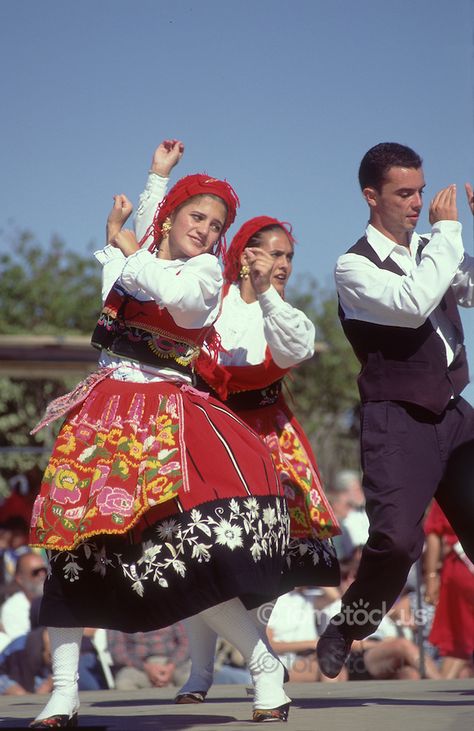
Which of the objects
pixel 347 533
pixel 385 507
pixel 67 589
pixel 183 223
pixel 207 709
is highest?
pixel 183 223

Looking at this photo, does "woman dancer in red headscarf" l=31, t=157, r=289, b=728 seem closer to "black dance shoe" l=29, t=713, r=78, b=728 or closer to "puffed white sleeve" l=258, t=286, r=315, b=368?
"black dance shoe" l=29, t=713, r=78, b=728

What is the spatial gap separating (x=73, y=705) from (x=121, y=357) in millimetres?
1109

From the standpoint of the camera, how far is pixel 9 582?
28.2ft

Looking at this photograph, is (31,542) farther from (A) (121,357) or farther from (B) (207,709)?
(B) (207,709)

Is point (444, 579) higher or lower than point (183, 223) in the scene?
lower

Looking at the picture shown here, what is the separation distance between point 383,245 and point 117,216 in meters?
0.98

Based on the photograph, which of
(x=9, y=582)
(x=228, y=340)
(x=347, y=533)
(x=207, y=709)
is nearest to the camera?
(x=207, y=709)

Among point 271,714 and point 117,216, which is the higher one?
point 117,216

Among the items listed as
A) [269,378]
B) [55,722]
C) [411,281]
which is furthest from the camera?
[269,378]

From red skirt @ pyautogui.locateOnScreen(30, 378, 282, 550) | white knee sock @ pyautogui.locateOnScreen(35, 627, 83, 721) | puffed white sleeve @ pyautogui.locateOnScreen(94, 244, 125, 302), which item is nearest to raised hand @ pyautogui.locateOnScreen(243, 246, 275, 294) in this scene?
puffed white sleeve @ pyautogui.locateOnScreen(94, 244, 125, 302)

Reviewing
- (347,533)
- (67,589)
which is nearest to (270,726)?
(67,589)

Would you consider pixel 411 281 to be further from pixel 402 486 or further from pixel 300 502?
pixel 300 502

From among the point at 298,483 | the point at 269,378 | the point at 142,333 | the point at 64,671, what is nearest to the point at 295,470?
the point at 298,483

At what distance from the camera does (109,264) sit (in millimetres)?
4086
